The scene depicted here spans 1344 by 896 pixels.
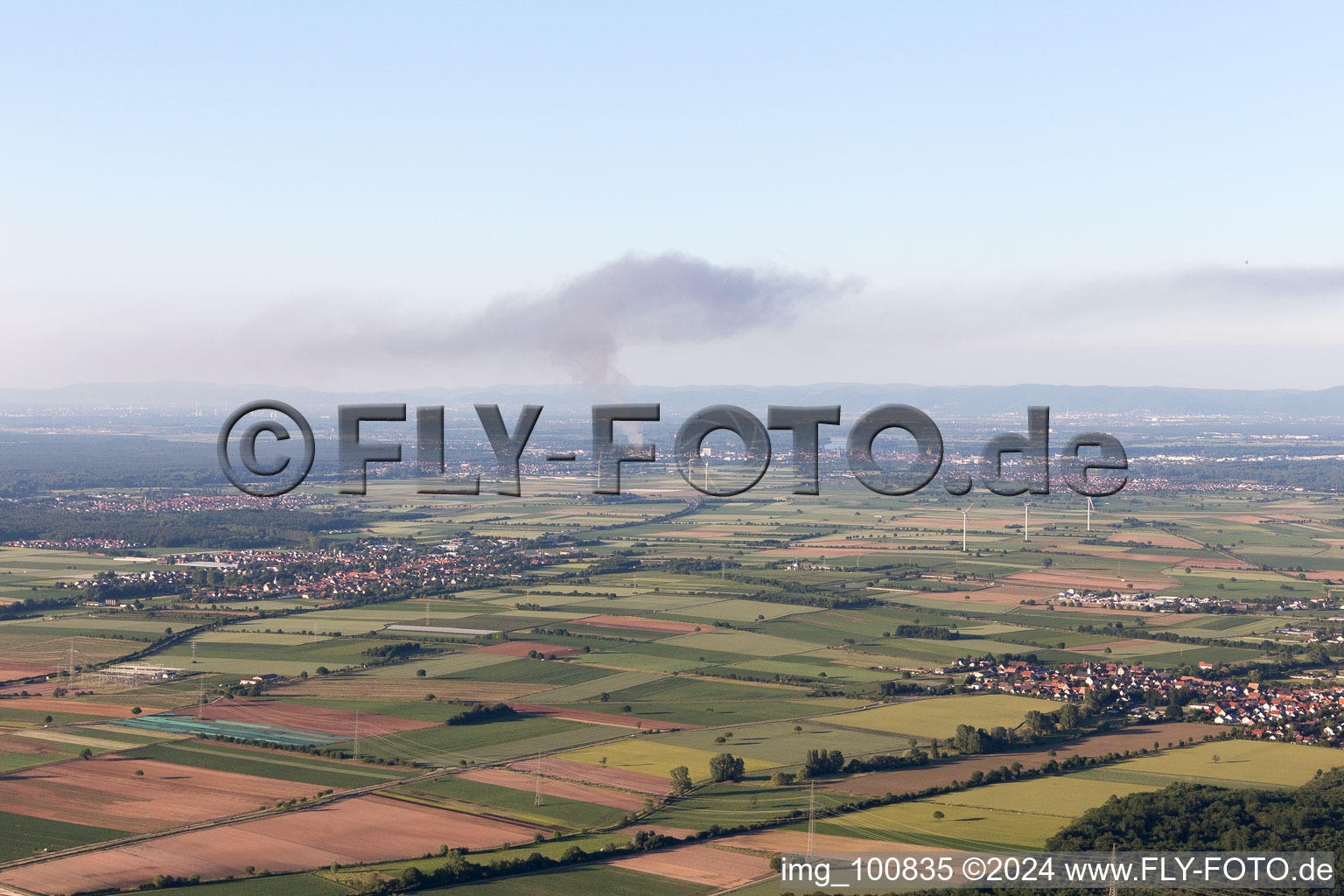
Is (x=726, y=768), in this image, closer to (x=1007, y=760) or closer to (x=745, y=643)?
(x=1007, y=760)

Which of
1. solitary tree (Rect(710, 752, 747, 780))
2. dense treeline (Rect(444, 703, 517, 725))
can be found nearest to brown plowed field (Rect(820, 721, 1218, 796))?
solitary tree (Rect(710, 752, 747, 780))

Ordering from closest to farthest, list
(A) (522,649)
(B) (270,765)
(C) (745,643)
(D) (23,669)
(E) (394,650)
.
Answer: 1. (B) (270,765)
2. (D) (23,669)
3. (E) (394,650)
4. (A) (522,649)
5. (C) (745,643)

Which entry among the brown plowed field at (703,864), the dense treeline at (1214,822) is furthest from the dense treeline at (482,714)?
the dense treeline at (1214,822)

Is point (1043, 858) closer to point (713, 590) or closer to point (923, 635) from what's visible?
point (923, 635)

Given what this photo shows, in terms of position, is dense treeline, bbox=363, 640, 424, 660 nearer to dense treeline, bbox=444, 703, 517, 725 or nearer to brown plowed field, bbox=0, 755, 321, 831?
dense treeline, bbox=444, 703, 517, 725

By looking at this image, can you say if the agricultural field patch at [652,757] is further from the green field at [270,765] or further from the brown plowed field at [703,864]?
the brown plowed field at [703,864]

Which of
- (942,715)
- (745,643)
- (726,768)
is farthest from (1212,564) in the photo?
(726,768)

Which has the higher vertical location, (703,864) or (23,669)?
(23,669)
